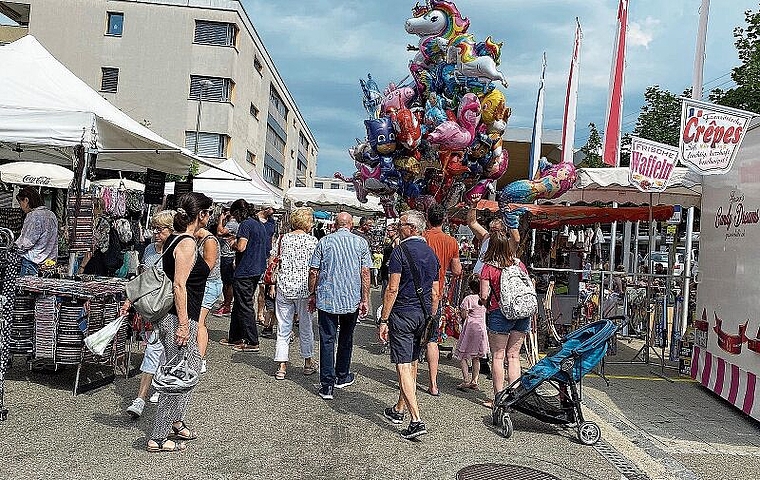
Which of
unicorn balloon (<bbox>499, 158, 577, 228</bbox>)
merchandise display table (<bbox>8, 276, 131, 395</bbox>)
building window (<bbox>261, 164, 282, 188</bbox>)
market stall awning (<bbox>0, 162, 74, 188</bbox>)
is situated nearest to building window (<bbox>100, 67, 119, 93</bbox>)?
building window (<bbox>261, 164, 282, 188</bbox>)

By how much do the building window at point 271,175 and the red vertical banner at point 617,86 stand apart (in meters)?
Answer: 37.9

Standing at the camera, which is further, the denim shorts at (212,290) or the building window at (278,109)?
the building window at (278,109)

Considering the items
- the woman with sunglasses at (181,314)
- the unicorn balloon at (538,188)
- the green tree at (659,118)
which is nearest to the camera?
the woman with sunglasses at (181,314)

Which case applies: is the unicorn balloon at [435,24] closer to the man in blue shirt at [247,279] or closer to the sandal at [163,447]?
the man in blue shirt at [247,279]

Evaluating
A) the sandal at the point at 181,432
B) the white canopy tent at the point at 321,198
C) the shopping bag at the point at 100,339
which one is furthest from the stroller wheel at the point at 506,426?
the white canopy tent at the point at 321,198

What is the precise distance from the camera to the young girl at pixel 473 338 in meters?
7.49

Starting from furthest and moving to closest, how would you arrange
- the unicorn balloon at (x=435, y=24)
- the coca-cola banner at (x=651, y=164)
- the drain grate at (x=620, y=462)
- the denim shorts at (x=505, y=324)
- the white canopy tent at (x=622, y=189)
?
1. the white canopy tent at (x=622, y=189)
2. the unicorn balloon at (x=435, y=24)
3. the coca-cola banner at (x=651, y=164)
4. the denim shorts at (x=505, y=324)
5. the drain grate at (x=620, y=462)

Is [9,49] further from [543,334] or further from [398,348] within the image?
[543,334]

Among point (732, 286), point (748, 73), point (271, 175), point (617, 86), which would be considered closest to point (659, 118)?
point (748, 73)

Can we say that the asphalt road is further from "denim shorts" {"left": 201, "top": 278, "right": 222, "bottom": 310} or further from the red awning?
the red awning

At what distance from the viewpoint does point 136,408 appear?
18.7 feet

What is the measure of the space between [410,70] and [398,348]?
560 centimetres

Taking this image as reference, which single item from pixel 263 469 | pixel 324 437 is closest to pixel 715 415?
pixel 324 437

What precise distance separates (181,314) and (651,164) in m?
5.86
